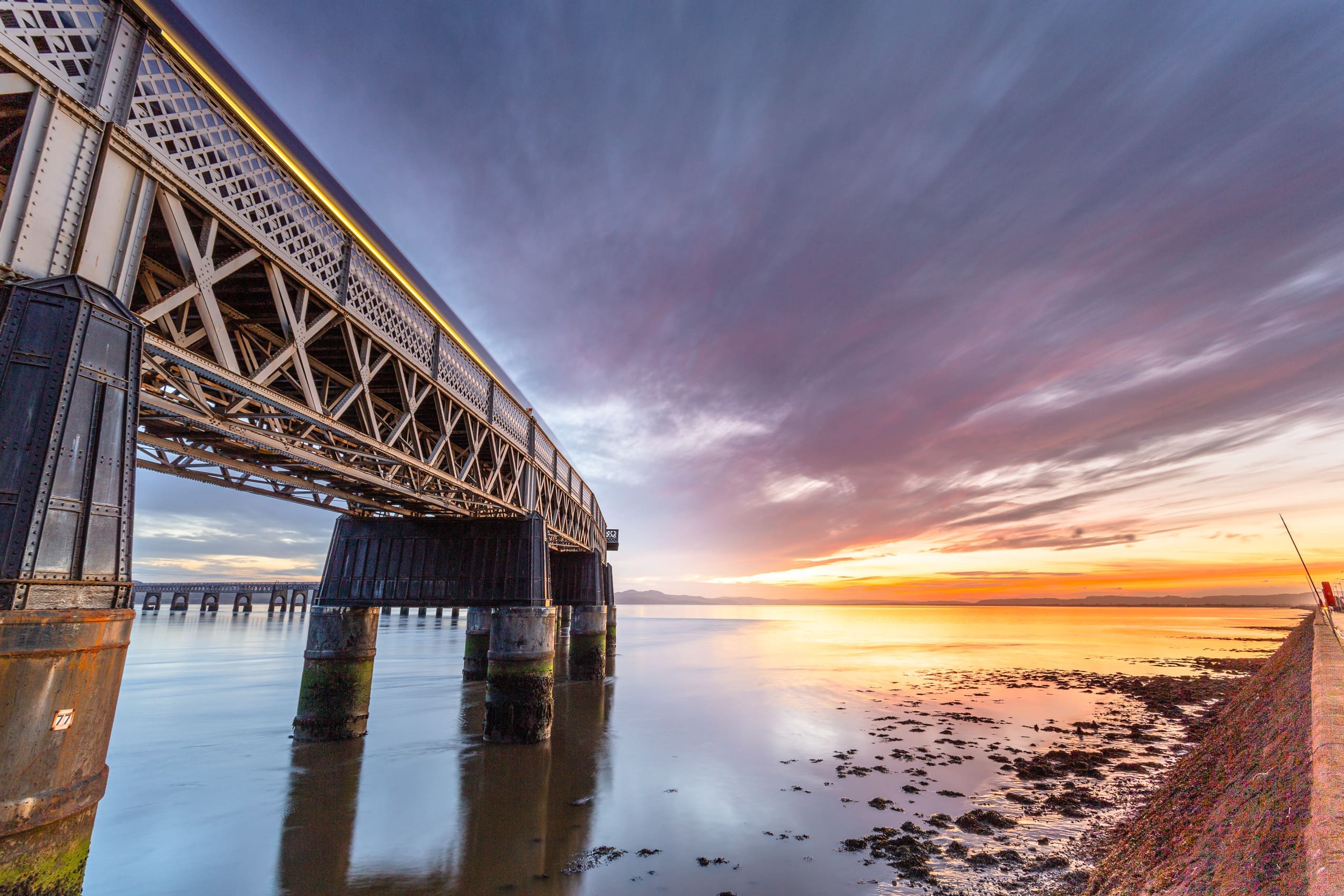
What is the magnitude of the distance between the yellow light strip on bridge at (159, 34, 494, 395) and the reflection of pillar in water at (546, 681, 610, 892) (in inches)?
497

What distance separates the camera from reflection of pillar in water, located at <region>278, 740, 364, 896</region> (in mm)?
10023

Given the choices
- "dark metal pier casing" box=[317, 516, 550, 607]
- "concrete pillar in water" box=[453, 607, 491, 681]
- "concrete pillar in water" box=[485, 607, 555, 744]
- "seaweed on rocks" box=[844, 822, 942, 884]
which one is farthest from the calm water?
"dark metal pier casing" box=[317, 516, 550, 607]

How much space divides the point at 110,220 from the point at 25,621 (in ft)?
14.8

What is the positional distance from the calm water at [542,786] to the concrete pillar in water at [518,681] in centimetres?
78

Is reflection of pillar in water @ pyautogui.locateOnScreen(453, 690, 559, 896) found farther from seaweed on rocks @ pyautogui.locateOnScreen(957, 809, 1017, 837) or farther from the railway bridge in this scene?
seaweed on rocks @ pyautogui.locateOnScreen(957, 809, 1017, 837)

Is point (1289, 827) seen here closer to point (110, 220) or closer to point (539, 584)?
point (110, 220)

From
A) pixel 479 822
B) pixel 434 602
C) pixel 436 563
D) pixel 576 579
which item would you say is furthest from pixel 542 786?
pixel 576 579

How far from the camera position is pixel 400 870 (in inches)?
402

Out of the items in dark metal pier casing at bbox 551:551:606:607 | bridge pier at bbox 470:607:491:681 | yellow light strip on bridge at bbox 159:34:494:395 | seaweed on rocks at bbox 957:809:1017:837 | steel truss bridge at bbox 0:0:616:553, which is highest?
yellow light strip on bridge at bbox 159:34:494:395

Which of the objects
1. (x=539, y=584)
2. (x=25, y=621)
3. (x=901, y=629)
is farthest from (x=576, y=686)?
(x=901, y=629)

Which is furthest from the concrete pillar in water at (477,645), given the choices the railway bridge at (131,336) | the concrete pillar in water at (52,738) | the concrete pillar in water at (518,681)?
the concrete pillar in water at (52,738)

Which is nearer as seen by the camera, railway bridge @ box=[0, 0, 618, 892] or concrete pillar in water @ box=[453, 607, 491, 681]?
railway bridge @ box=[0, 0, 618, 892]

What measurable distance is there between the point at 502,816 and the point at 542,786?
7.32 feet

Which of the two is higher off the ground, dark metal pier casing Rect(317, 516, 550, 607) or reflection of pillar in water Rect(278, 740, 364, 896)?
dark metal pier casing Rect(317, 516, 550, 607)
